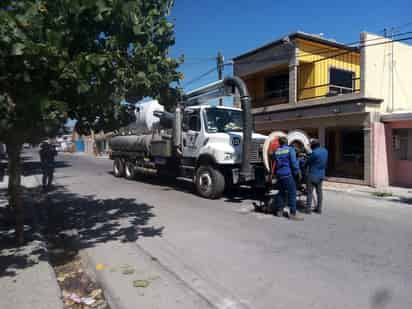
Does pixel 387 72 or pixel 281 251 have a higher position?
pixel 387 72

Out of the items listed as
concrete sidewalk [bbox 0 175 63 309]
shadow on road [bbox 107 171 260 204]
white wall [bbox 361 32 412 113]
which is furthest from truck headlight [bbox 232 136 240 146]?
white wall [bbox 361 32 412 113]

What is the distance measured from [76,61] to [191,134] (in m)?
6.61

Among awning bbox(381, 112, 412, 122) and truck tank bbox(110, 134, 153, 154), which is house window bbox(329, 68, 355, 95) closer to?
awning bbox(381, 112, 412, 122)

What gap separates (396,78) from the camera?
13336 mm

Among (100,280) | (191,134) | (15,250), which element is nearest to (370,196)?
(191,134)

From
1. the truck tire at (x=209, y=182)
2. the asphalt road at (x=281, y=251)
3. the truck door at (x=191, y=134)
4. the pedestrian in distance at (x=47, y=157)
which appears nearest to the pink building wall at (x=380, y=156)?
the asphalt road at (x=281, y=251)

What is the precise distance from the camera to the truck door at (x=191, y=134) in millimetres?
10066

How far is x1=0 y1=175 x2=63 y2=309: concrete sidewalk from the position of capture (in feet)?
11.2

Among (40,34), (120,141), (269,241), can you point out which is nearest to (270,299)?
(269,241)

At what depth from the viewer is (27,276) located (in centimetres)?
403

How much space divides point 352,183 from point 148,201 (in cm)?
850

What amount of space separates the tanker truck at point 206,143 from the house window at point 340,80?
28.6ft

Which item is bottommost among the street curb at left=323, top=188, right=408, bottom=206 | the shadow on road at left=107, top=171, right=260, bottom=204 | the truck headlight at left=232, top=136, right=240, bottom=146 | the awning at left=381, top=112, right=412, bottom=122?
the street curb at left=323, top=188, right=408, bottom=206

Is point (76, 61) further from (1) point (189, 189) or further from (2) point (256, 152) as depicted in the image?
(1) point (189, 189)
